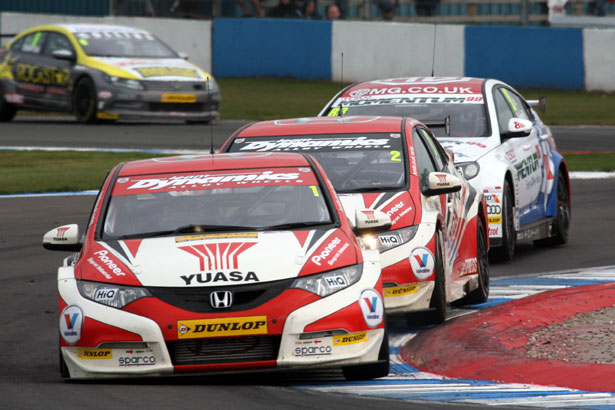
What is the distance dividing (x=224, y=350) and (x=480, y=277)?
3.32m

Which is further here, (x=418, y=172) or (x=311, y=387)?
(x=418, y=172)

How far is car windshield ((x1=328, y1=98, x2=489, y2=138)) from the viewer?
12500mm

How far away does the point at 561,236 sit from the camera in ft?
43.8

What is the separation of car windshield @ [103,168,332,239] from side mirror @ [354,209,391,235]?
17cm

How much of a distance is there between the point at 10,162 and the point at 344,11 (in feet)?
47.2

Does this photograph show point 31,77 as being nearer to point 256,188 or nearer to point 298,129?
point 298,129

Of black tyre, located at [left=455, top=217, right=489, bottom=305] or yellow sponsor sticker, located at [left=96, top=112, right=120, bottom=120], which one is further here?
yellow sponsor sticker, located at [left=96, top=112, right=120, bottom=120]

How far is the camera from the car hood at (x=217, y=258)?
7309 millimetres

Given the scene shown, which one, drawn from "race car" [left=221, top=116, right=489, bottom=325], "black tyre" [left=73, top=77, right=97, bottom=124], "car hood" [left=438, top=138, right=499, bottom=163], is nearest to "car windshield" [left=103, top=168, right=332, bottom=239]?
"race car" [left=221, top=116, right=489, bottom=325]

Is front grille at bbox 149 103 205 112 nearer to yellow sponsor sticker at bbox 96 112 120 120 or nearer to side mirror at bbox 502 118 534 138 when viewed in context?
yellow sponsor sticker at bbox 96 112 120 120

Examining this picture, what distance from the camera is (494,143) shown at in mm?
12320

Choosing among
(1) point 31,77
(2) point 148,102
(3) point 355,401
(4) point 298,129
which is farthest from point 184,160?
(1) point 31,77

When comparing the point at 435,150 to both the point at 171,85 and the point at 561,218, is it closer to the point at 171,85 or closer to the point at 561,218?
the point at 561,218

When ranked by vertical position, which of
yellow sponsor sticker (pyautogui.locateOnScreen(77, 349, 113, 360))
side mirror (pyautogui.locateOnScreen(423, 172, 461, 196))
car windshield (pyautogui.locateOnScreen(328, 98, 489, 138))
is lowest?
yellow sponsor sticker (pyautogui.locateOnScreen(77, 349, 113, 360))
